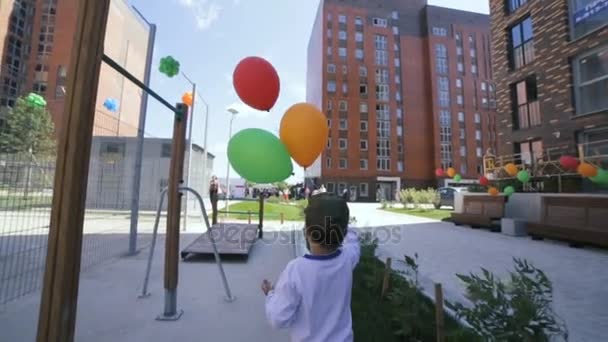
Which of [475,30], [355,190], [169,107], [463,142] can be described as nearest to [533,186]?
[169,107]

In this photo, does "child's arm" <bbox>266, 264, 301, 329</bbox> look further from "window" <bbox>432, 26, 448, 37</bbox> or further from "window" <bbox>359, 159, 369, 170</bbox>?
"window" <bbox>432, 26, 448, 37</bbox>

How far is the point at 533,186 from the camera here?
10.2 m

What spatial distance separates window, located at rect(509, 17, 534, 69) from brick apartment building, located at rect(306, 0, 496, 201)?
24532 millimetres

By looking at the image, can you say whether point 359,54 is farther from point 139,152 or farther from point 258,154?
point 258,154

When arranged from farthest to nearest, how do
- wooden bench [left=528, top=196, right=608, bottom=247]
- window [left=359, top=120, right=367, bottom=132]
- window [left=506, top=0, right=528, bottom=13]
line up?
window [left=359, top=120, right=367, bottom=132] → window [left=506, top=0, right=528, bottom=13] → wooden bench [left=528, top=196, right=608, bottom=247]

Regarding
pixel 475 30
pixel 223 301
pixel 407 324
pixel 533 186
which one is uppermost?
pixel 475 30

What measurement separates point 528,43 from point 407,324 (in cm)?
1511

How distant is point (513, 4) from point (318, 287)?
17751 mm

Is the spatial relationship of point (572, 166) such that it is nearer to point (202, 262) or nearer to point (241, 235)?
point (241, 235)

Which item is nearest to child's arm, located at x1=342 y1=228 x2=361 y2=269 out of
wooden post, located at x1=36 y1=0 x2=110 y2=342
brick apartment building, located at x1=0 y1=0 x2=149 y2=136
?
wooden post, located at x1=36 y1=0 x2=110 y2=342

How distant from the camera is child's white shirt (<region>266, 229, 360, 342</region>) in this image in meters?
1.36

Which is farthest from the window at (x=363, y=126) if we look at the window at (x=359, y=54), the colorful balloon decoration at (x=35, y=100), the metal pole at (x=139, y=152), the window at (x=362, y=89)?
the colorful balloon decoration at (x=35, y=100)

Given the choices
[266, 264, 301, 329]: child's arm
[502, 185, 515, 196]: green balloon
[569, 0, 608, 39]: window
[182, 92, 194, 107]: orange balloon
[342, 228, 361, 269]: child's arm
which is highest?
[569, 0, 608, 39]: window

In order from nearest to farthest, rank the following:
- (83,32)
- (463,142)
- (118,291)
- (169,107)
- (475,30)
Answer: (83,32) < (169,107) < (118,291) < (463,142) < (475,30)
